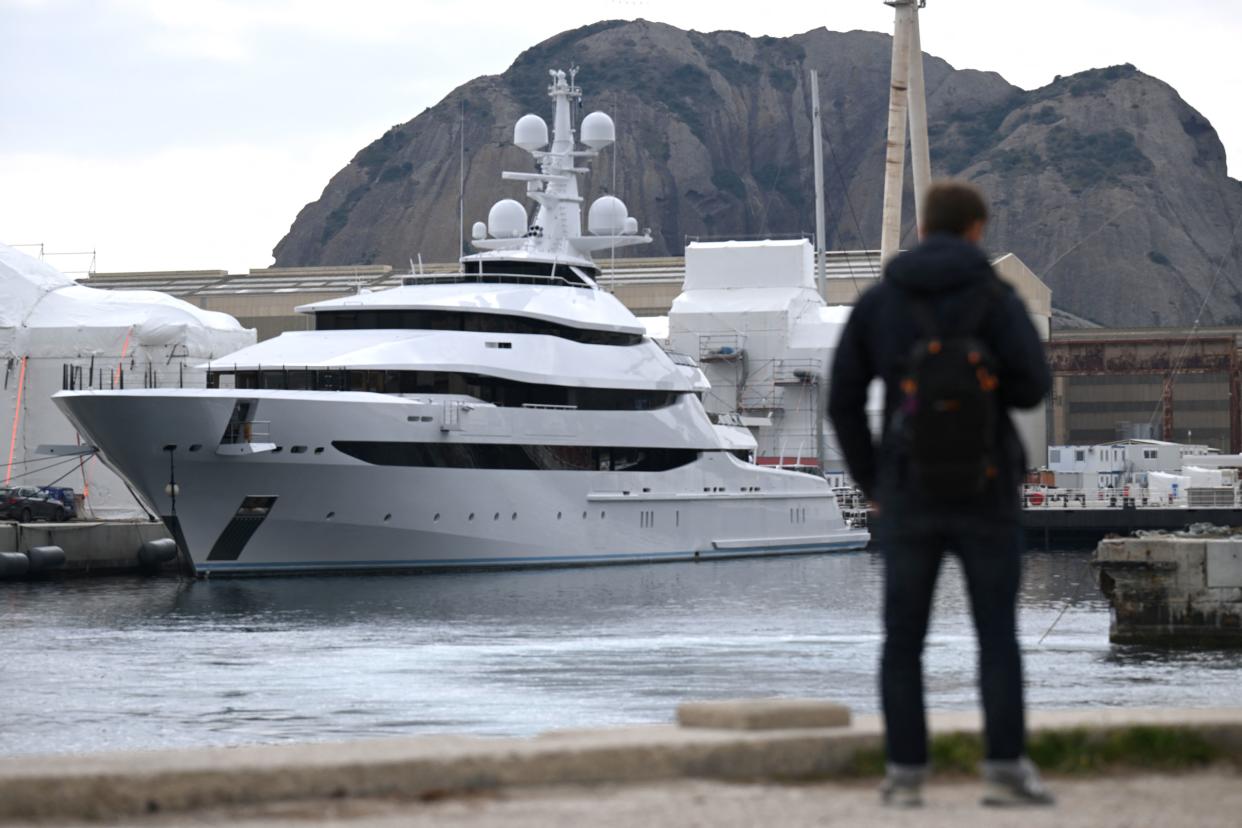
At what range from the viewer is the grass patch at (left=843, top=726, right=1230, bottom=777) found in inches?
239

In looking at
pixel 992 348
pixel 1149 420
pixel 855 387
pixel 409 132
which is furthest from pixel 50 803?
pixel 409 132

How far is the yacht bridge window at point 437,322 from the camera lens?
38.8 metres

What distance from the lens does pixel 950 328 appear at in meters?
5.50

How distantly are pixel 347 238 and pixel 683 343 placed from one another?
425 ft

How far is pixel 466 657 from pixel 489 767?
1625cm

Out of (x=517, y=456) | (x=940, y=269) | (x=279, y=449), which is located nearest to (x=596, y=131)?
(x=517, y=456)

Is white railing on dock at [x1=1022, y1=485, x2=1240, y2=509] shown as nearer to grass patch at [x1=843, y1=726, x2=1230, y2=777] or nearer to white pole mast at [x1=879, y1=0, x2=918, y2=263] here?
white pole mast at [x1=879, y1=0, x2=918, y2=263]

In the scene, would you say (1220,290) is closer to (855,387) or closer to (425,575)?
(425,575)

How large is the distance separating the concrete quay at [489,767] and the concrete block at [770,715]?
12 millimetres

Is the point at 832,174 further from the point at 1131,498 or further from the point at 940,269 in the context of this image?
the point at 940,269

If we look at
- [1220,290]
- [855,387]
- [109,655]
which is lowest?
[109,655]

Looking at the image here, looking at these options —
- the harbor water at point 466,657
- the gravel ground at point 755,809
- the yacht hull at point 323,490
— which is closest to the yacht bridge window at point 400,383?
the yacht hull at point 323,490

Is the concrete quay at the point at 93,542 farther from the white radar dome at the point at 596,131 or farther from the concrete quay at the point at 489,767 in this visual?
the concrete quay at the point at 489,767

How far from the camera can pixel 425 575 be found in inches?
1458
